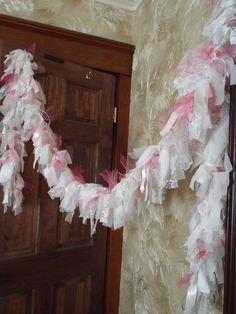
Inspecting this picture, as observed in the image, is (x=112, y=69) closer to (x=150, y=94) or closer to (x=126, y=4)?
(x=150, y=94)

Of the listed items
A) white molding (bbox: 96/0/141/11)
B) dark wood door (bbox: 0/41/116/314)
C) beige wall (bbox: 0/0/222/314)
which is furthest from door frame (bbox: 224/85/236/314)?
white molding (bbox: 96/0/141/11)

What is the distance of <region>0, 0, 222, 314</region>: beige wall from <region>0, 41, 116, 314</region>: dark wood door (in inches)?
6.6

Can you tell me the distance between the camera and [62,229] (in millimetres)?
1498

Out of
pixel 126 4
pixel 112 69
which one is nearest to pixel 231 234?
pixel 112 69

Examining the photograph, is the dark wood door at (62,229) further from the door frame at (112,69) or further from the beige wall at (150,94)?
the beige wall at (150,94)

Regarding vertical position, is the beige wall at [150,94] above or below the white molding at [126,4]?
below

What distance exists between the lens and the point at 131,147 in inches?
64.6

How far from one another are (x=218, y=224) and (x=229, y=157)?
0.21m

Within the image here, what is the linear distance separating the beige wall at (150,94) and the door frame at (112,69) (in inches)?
1.6

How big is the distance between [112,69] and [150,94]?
0.29m

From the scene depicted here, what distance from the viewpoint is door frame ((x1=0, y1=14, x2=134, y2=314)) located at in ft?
4.94

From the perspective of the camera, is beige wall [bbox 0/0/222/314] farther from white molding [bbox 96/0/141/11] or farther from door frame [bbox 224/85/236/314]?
door frame [bbox 224/85/236/314]

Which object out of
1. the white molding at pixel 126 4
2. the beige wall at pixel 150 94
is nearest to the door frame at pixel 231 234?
the beige wall at pixel 150 94

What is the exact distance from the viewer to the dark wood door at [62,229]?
4.52 feet
